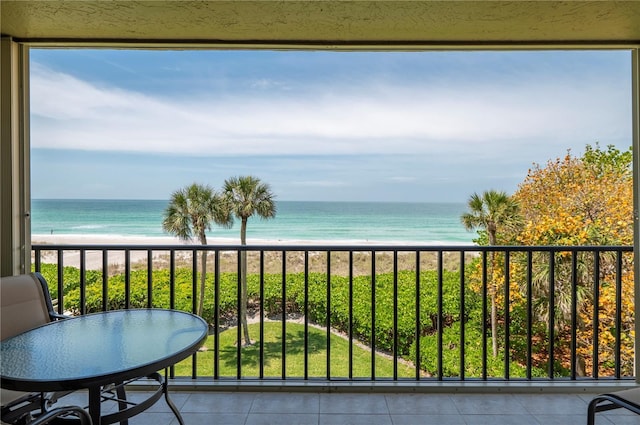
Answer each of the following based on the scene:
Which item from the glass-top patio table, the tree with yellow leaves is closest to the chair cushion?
the glass-top patio table

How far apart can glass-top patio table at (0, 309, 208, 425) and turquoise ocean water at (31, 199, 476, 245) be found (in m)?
16.9

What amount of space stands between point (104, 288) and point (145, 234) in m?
18.0

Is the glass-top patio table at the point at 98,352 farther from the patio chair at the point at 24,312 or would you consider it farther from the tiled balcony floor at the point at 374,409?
the tiled balcony floor at the point at 374,409

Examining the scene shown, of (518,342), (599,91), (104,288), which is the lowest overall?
(518,342)

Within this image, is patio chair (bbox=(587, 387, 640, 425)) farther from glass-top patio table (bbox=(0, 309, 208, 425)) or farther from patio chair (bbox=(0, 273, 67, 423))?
patio chair (bbox=(0, 273, 67, 423))

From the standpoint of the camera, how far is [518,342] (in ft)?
30.1

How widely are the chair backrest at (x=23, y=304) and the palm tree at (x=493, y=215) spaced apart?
28.4 ft

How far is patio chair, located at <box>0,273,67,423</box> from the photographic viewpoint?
61.1 inches

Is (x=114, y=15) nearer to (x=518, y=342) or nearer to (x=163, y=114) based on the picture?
(x=518, y=342)

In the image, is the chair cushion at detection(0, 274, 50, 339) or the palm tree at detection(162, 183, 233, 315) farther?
the palm tree at detection(162, 183, 233, 315)

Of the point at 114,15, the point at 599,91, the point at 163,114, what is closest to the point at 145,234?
the point at 163,114

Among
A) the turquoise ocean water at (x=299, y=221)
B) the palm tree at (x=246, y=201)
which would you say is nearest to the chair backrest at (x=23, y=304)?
the palm tree at (x=246, y=201)

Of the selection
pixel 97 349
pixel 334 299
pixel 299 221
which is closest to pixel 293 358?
pixel 334 299

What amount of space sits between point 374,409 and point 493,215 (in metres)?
7.78
